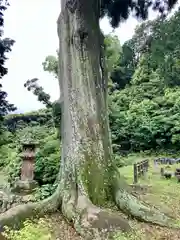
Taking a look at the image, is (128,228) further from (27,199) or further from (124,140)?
(124,140)

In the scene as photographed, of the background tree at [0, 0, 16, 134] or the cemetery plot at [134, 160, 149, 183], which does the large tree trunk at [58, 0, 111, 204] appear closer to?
the cemetery plot at [134, 160, 149, 183]

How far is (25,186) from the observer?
786 cm

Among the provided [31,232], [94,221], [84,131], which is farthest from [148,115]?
[31,232]

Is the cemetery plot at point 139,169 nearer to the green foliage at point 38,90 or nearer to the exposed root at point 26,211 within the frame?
the exposed root at point 26,211

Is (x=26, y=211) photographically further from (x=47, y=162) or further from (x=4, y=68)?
(x=4, y=68)

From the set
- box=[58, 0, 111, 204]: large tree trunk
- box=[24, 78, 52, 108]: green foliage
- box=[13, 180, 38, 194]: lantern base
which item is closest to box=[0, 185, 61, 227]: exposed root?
box=[58, 0, 111, 204]: large tree trunk

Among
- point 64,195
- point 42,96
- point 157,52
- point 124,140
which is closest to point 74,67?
point 64,195

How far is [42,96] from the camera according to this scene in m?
15.2

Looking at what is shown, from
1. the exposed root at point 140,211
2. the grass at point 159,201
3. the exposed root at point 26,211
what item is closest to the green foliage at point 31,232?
the exposed root at point 26,211

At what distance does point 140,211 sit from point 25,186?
386 cm

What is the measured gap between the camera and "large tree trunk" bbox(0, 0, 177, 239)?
4871mm

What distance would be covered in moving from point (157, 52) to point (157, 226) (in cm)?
496

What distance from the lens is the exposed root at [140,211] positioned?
480cm

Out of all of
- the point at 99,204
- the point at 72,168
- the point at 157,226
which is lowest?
the point at 157,226
